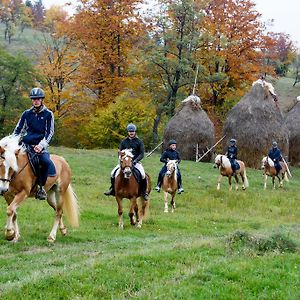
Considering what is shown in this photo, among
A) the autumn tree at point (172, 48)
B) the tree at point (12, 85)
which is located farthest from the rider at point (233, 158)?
the tree at point (12, 85)

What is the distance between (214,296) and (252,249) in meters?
2.82

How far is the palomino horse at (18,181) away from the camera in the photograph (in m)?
9.27

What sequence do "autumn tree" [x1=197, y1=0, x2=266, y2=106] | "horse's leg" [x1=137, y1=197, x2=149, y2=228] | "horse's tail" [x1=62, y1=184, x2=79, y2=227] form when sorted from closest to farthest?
"horse's tail" [x1=62, y1=184, x2=79, y2=227]
"horse's leg" [x1=137, y1=197, x2=149, y2=228]
"autumn tree" [x1=197, y1=0, x2=266, y2=106]

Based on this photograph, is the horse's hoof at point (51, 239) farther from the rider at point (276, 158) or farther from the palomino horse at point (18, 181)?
the rider at point (276, 158)

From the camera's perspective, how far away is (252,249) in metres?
8.67

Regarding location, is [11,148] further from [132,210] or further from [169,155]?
[169,155]

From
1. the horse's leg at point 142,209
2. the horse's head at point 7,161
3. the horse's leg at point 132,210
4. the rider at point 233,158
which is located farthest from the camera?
the rider at point 233,158

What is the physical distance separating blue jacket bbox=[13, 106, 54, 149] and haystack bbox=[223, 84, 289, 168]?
84.9 feet

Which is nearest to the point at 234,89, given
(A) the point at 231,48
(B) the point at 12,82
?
(A) the point at 231,48

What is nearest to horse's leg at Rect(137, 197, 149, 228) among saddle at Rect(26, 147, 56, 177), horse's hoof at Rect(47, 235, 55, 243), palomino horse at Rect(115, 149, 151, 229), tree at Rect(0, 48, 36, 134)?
palomino horse at Rect(115, 149, 151, 229)

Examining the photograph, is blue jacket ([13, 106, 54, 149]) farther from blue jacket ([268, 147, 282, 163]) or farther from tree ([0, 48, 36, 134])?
tree ([0, 48, 36, 134])

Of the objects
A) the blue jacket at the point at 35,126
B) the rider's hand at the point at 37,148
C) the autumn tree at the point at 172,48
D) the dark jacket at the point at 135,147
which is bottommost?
the dark jacket at the point at 135,147

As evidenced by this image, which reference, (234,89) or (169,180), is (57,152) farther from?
(234,89)

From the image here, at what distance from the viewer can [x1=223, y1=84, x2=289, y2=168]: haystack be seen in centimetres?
3441
